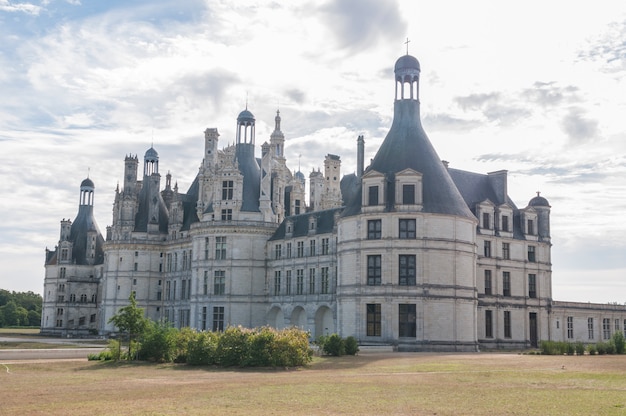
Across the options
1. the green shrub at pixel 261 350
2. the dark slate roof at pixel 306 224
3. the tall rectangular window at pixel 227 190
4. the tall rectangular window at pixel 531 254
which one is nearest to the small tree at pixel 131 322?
the green shrub at pixel 261 350

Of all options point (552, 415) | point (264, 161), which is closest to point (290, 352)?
point (552, 415)

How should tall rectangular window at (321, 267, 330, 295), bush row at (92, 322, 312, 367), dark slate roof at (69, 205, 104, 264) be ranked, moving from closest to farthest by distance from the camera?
1. bush row at (92, 322, 312, 367)
2. tall rectangular window at (321, 267, 330, 295)
3. dark slate roof at (69, 205, 104, 264)

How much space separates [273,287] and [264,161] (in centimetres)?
1311

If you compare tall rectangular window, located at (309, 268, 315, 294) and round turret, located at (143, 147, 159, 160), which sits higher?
round turret, located at (143, 147, 159, 160)

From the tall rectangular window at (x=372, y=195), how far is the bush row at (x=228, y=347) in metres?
21.6

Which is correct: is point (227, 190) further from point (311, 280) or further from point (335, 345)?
point (335, 345)

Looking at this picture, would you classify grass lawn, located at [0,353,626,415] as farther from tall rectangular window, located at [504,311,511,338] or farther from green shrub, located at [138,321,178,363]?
tall rectangular window, located at [504,311,511,338]

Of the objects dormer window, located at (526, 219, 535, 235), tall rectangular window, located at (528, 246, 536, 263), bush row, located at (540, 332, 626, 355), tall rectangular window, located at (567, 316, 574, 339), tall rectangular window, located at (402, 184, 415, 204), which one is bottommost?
bush row, located at (540, 332, 626, 355)

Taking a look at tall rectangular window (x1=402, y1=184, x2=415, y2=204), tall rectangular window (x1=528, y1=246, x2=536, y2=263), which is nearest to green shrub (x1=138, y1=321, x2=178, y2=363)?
tall rectangular window (x1=402, y1=184, x2=415, y2=204)

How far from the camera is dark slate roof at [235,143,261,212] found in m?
74.3

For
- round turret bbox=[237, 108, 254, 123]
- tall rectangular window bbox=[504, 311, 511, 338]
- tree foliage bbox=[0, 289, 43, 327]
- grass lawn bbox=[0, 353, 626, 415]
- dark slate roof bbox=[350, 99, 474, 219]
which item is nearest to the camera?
grass lawn bbox=[0, 353, 626, 415]

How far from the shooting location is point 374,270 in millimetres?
55375

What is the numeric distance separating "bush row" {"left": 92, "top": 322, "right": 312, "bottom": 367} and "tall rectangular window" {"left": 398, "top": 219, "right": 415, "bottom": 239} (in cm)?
2043

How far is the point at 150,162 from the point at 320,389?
74159 millimetres
